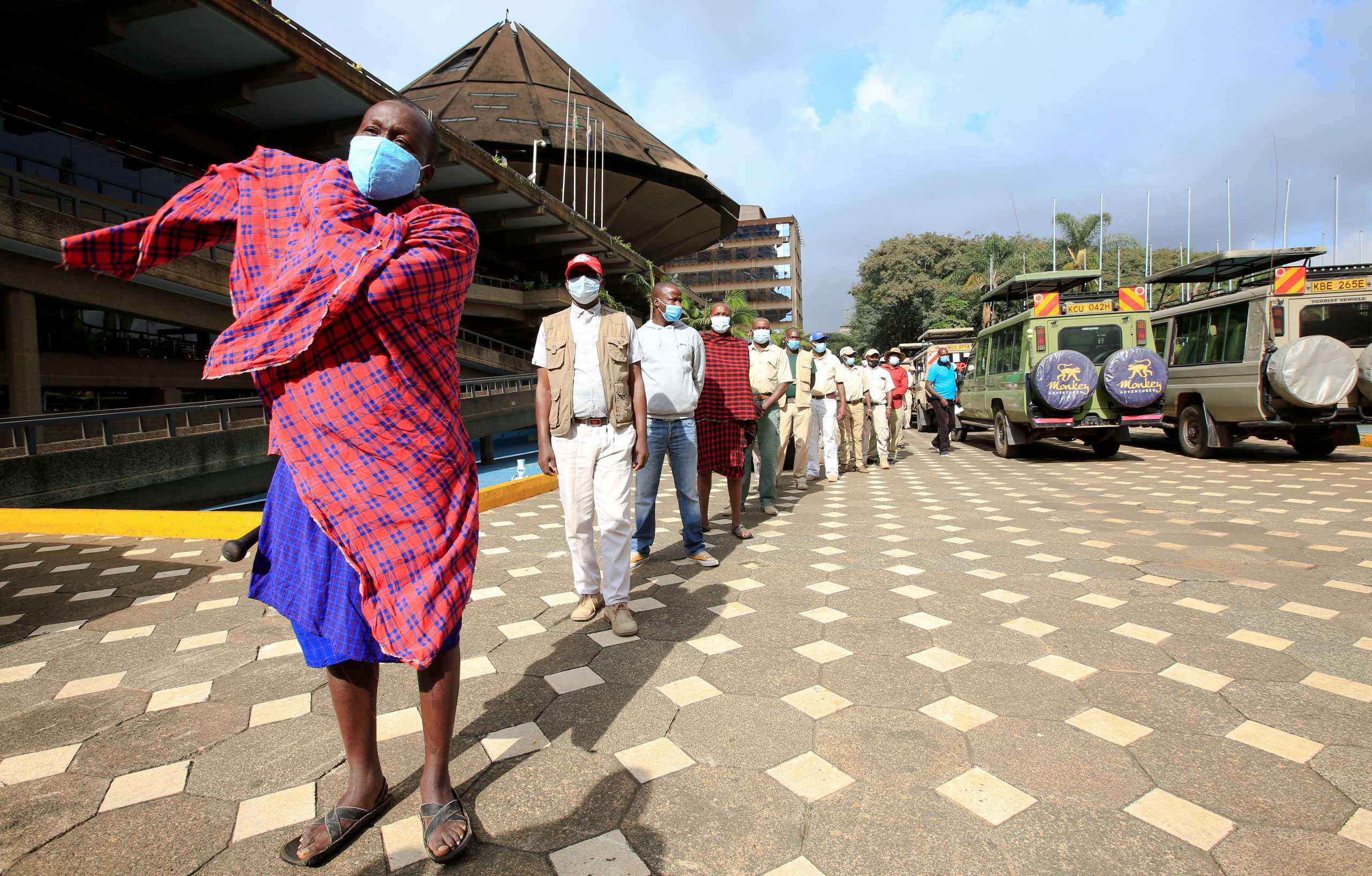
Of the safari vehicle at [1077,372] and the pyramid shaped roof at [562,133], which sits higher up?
the pyramid shaped roof at [562,133]

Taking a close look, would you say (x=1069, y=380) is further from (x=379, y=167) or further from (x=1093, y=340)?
(x=379, y=167)

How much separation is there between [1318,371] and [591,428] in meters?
9.10

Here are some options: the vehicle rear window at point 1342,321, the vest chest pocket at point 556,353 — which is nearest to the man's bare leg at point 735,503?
the vest chest pocket at point 556,353

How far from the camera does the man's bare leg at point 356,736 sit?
5.64 feet

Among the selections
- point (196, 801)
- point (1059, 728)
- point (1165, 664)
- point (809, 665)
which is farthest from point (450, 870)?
point (1165, 664)

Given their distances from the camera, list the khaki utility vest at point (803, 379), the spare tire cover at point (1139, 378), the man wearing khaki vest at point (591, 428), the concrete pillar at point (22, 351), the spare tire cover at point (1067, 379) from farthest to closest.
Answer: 1. the concrete pillar at point (22, 351)
2. the spare tire cover at point (1067, 379)
3. the spare tire cover at point (1139, 378)
4. the khaki utility vest at point (803, 379)
5. the man wearing khaki vest at point (591, 428)

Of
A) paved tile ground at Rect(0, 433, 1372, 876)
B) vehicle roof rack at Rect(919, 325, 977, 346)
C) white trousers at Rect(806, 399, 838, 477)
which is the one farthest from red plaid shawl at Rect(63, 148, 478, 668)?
vehicle roof rack at Rect(919, 325, 977, 346)

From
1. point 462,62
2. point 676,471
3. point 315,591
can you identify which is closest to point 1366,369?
point 676,471

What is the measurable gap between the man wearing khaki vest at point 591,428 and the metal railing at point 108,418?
6750mm

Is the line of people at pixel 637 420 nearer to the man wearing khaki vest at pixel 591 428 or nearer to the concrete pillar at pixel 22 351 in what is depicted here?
the man wearing khaki vest at pixel 591 428

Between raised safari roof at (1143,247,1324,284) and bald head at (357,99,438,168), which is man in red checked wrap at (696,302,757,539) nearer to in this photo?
bald head at (357,99,438,168)

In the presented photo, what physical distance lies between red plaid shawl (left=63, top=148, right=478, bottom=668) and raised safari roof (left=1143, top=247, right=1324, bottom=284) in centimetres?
1224

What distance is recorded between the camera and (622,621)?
3240 mm

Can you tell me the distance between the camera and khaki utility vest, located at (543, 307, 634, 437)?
3350 millimetres
